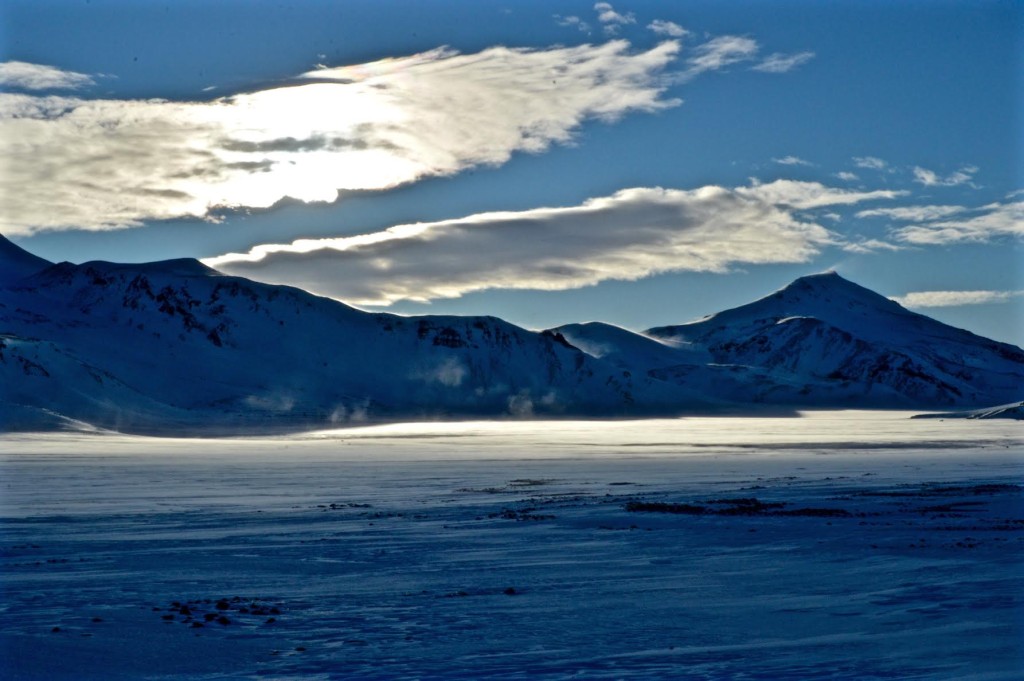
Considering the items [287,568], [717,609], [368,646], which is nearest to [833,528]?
[717,609]

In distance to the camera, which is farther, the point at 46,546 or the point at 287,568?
the point at 46,546

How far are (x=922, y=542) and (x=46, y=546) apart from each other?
1814cm

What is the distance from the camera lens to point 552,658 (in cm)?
1359

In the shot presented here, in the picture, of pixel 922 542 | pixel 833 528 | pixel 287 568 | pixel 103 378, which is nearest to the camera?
pixel 287 568

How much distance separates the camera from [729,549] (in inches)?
898

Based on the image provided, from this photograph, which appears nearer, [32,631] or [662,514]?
[32,631]

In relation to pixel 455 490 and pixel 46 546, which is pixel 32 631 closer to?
pixel 46 546

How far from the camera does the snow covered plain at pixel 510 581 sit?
536 inches

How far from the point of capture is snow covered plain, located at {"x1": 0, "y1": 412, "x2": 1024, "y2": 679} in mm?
13625

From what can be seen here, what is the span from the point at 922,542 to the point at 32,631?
1761 centimetres

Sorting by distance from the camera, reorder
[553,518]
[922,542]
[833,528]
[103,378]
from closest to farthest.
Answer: [922,542], [833,528], [553,518], [103,378]

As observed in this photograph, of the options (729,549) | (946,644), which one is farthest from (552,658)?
(729,549)

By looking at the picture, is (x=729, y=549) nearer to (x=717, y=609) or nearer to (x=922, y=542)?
(x=922, y=542)

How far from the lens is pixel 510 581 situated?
62.3ft
